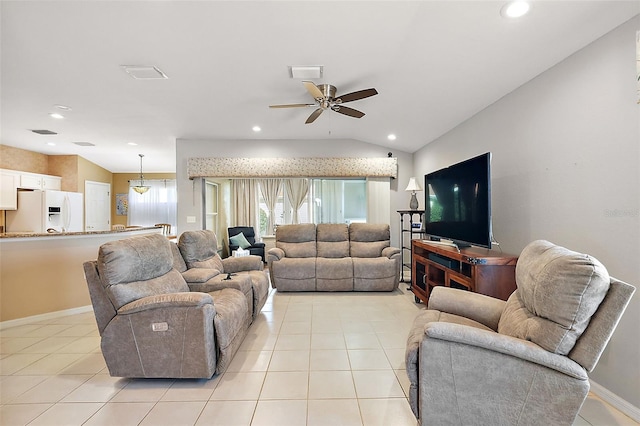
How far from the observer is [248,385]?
83.9 inches

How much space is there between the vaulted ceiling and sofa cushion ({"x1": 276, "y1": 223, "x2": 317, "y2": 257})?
1.84 meters

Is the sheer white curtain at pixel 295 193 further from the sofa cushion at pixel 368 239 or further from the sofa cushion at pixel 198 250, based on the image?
the sofa cushion at pixel 198 250

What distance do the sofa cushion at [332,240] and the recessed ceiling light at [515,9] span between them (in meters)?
3.67

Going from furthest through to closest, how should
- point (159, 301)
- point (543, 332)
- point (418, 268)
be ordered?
point (418, 268) → point (159, 301) → point (543, 332)

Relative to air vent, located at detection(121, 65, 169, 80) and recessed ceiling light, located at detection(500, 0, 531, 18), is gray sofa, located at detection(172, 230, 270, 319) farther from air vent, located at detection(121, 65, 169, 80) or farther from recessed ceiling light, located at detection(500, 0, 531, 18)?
recessed ceiling light, located at detection(500, 0, 531, 18)

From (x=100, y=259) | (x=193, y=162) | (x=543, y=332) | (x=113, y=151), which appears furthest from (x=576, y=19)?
(x=113, y=151)

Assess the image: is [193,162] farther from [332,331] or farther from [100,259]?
[332,331]

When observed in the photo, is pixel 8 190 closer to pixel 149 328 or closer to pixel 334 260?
pixel 149 328

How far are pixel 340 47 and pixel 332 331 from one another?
108 inches

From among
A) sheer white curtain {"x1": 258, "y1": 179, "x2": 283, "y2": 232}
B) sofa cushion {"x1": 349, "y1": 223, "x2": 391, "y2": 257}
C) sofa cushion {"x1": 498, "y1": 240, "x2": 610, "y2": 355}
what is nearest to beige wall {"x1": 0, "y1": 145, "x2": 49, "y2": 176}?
sheer white curtain {"x1": 258, "y1": 179, "x2": 283, "y2": 232}

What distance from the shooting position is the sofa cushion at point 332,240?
4930mm

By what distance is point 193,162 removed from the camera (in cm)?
546

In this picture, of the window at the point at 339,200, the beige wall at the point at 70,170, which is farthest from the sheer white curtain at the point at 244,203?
the beige wall at the point at 70,170

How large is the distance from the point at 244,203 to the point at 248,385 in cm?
509
